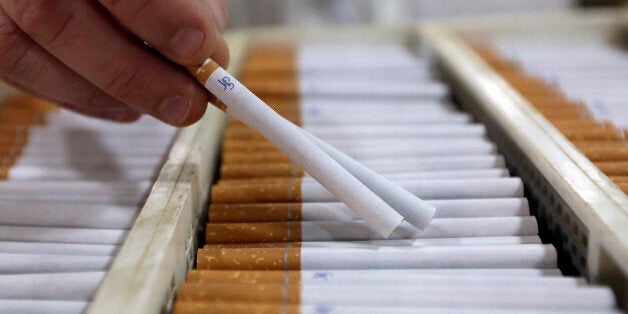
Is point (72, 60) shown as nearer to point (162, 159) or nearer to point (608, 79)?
point (162, 159)

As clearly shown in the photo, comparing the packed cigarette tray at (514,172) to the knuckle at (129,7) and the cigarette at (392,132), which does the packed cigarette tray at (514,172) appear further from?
the knuckle at (129,7)

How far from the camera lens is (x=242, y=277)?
830 mm

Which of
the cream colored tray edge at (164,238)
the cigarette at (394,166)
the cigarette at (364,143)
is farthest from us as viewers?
the cigarette at (364,143)

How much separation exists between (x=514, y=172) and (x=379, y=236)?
35 centimetres

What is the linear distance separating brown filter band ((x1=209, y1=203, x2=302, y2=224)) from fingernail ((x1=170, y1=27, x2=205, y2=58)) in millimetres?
270

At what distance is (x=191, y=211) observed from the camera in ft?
3.09

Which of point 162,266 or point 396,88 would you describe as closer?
point 162,266

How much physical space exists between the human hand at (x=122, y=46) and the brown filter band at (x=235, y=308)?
1.04ft

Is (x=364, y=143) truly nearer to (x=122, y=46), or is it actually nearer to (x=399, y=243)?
(x=399, y=243)

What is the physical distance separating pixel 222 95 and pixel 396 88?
2.59 feet

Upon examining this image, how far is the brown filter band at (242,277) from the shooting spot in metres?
0.82

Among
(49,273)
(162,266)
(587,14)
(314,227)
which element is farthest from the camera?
(587,14)

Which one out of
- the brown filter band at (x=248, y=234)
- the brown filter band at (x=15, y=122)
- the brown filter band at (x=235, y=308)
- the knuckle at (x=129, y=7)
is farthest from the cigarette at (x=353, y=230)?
the brown filter band at (x=15, y=122)

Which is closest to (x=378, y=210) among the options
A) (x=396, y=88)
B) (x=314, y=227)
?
(x=314, y=227)
